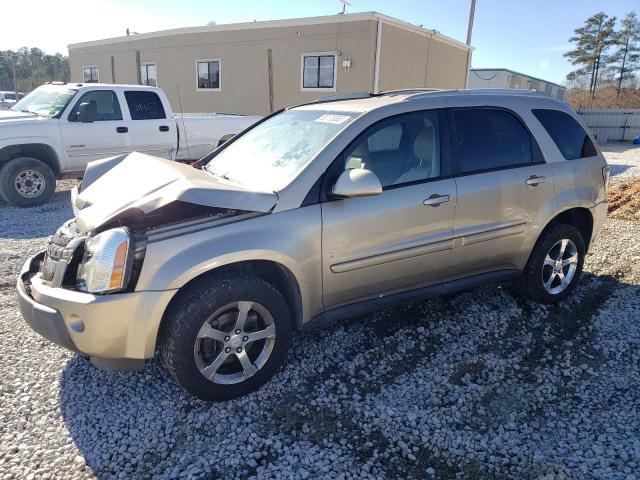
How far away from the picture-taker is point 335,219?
3035mm

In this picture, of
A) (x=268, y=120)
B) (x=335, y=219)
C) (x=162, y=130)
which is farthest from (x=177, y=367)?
(x=162, y=130)

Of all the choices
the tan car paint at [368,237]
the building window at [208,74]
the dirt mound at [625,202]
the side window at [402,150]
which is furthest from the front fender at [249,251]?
the building window at [208,74]

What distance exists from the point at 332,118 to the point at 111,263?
1.80 metres

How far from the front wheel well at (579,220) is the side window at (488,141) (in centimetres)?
67

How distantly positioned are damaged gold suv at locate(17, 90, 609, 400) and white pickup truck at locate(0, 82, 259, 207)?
15.8 feet

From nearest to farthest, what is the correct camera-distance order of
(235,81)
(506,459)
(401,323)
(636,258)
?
(506,459)
(401,323)
(636,258)
(235,81)

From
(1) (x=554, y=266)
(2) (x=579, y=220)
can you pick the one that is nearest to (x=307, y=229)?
(1) (x=554, y=266)

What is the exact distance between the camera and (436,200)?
3.40 meters

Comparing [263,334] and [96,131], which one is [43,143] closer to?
[96,131]

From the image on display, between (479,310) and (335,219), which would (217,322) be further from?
(479,310)

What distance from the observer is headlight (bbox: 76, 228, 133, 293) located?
101 inches

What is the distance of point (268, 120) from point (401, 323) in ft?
6.77

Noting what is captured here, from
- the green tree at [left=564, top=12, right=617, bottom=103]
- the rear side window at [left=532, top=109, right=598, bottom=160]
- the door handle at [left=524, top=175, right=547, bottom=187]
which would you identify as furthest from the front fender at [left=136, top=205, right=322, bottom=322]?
the green tree at [left=564, top=12, right=617, bottom=103]

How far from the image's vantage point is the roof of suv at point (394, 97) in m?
3.50
